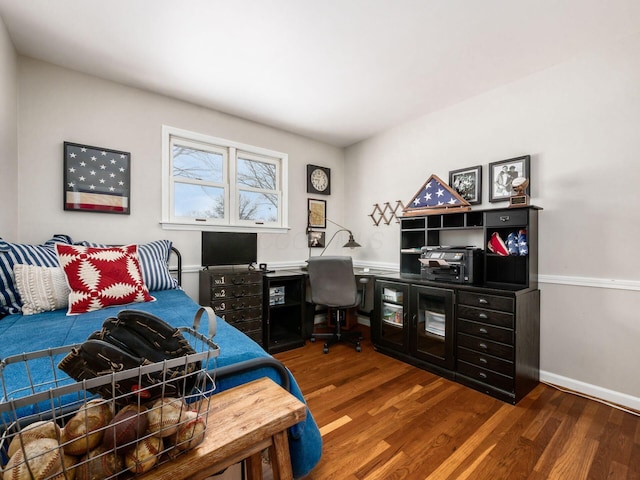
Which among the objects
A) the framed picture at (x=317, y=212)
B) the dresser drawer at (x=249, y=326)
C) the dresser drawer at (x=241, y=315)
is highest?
the framed picture at (x=317, y=212)

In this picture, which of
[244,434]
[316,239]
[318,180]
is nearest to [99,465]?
[244,434]

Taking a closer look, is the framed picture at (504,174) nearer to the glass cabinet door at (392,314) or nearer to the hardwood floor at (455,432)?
the glass cabinet door at (392,314)

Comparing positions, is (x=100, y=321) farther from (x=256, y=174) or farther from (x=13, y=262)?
(x=256, y=174)

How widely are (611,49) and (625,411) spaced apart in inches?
101

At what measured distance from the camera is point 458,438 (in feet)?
5.47

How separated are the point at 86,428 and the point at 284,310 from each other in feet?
9.67

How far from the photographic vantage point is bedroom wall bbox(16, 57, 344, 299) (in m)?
2.27

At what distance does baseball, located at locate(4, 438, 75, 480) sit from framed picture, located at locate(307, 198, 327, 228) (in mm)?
3430

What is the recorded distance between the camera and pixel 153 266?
2344 mm

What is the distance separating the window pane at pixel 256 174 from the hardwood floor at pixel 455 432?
224 cm

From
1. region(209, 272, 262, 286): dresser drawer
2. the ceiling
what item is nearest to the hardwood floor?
region(209, 272, 262, 286): dresser drawer

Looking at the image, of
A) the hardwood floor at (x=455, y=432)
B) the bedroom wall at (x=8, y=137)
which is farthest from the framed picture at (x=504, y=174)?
the bedroom wall at (x=8, y=137)

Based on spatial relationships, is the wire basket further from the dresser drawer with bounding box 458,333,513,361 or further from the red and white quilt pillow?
the dresser drawer with bounding box 458,333,513,361

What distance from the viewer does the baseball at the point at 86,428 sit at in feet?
1.84
